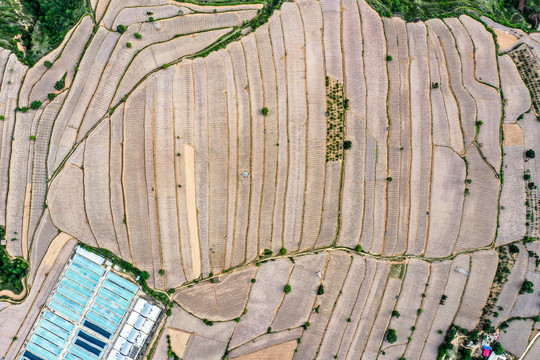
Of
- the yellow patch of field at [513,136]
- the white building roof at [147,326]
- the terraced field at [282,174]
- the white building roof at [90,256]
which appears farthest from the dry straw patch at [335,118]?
the white building roof at [90,256]

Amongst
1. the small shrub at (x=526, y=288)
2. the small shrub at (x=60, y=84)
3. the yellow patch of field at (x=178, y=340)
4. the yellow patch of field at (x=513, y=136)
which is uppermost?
the yellow patch of field at (x=513, y=136)

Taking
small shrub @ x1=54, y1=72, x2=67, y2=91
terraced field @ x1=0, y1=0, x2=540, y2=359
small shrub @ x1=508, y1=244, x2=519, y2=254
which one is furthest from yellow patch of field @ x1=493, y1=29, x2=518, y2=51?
small shrub @ x1=54, y1=72, x2=67, y2=91

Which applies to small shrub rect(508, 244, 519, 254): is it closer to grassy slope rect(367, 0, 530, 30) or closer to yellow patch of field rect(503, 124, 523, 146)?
yellow patch of field rect(503, 124, 523, 146)

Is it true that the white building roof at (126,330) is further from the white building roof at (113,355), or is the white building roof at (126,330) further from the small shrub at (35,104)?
the small shrub at (35,104)

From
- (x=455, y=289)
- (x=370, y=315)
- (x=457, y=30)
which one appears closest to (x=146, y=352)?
(x=370, y=315)

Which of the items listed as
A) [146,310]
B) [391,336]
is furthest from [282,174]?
[391,336]

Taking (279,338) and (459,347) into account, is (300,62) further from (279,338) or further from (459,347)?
(459,347)
